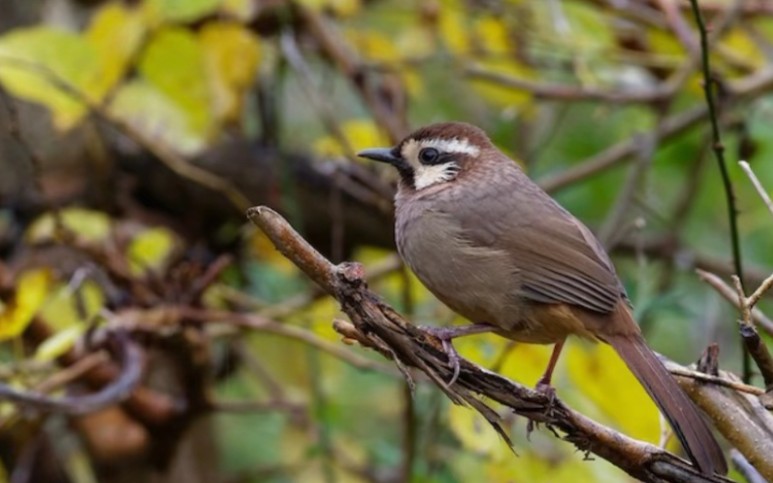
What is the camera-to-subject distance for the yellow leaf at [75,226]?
407 cm

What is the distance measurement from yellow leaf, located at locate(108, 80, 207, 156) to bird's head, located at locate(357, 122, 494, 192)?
1.13 m

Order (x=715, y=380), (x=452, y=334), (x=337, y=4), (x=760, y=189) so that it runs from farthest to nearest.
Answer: (x=337, y=4), (x=452, y=334), (x=715, y=380), (x=760, y=189)

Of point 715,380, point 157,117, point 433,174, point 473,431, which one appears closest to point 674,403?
point 715,380

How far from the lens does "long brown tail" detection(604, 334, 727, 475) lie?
7.35 ft

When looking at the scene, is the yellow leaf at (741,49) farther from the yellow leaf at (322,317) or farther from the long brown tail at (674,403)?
the long brown tail at (674,403)

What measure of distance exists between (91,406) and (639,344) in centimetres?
149

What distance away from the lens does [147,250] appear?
4043 mm

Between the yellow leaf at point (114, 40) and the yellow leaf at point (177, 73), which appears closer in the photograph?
the yellow leaf at point (114, 40)

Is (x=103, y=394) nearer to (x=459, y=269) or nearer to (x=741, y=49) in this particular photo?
(x=459, y=269)

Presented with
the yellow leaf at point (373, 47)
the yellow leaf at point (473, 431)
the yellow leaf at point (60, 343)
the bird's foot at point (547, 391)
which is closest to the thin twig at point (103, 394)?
the yellow leaf at point (60, 343)

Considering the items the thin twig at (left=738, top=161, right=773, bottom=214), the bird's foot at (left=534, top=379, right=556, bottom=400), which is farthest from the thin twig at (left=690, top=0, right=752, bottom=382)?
the bird's foot at (left=534, top=379, right=556, bottom=400)

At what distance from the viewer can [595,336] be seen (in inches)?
111

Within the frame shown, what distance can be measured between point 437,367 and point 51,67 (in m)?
2.10

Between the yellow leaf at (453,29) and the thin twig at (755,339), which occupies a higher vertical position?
the yellow leaf at (453,29)
